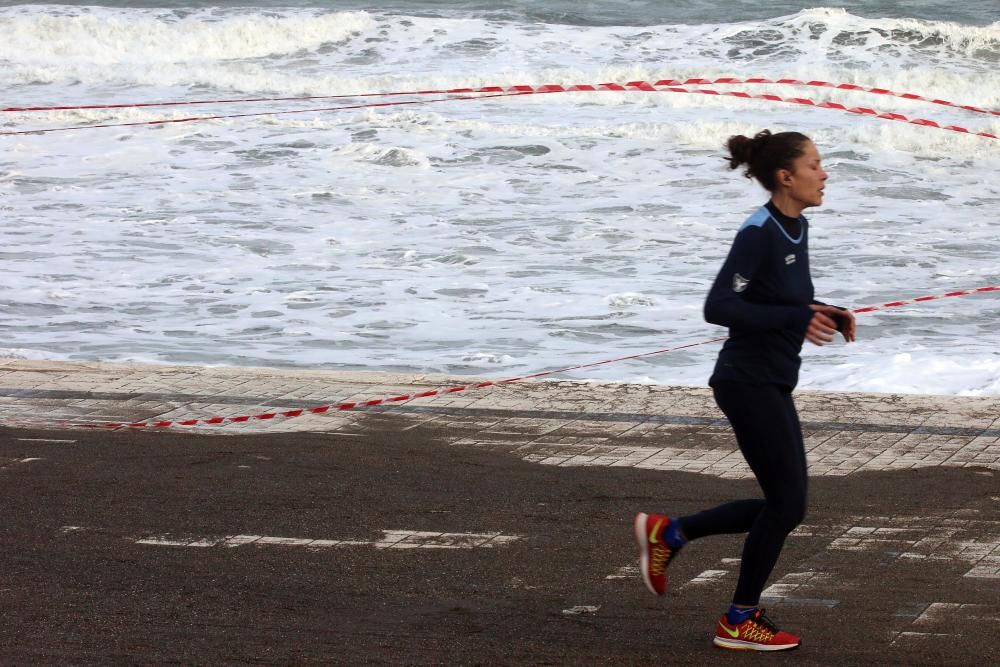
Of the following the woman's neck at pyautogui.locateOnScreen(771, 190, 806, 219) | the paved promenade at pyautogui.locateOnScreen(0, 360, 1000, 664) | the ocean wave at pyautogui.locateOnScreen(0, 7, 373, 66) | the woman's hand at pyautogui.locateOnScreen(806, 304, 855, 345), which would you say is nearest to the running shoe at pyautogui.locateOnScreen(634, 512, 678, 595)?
the paved promenade at pyautogui.locateOnScreen(0, 360, 1000, 664)

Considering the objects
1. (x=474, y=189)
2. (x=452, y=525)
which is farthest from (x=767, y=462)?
(x=474, y=189)

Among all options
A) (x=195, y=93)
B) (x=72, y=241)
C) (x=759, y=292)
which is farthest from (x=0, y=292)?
(x=195, y=93)

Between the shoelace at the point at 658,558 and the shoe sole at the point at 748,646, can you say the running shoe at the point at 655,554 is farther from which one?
the shoe sole at the point at 748,646

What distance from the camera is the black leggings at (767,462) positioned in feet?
13.9

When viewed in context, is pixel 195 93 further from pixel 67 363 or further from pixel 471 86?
pixel 67 363

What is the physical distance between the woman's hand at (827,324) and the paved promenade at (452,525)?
1.07 metres

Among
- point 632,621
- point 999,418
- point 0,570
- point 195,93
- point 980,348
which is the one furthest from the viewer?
point 195,93

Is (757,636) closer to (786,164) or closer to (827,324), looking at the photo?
(827,324)

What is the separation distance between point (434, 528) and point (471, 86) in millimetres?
24152

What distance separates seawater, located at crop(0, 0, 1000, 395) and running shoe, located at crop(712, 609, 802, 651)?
4.59 metres

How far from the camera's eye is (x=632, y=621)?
4770mm

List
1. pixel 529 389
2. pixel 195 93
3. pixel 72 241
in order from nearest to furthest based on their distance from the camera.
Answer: pixel 529 389 < pixel 72 241 < pixel 195 93

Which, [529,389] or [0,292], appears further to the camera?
[0,292]

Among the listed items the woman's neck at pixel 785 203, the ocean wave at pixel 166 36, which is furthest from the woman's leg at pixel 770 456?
the ocean wave at pixel 166 36
